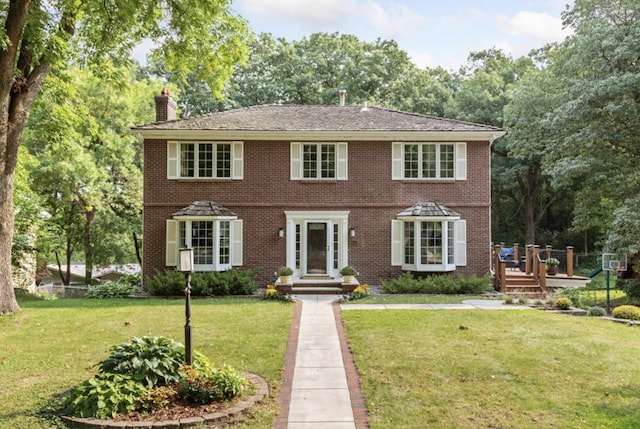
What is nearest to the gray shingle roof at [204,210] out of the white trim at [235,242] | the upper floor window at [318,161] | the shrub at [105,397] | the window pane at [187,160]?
the white trim at [235,242]

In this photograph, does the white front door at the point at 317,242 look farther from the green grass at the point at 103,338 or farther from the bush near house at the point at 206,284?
the green grass at the point at 103,338

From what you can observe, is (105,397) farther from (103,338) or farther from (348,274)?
(348,274)

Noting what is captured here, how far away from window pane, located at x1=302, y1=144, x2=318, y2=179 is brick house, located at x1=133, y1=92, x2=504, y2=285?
0.04 metres

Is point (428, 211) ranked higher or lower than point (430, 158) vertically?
lower

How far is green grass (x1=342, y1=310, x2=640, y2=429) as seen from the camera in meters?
5.96

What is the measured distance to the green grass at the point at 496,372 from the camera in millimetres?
5957

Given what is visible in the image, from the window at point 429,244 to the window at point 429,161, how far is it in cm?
170

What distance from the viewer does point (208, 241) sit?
17.5m

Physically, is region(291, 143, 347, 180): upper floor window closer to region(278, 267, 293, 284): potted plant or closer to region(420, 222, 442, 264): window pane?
region(420, 222, 442, 264): window pane

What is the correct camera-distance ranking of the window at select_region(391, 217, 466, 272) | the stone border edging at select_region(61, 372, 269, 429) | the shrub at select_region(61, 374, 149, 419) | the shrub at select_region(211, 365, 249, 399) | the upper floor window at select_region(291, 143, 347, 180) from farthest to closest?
the upper floor window at select_region(291, 143, 347, 180), the window at select_region(391, 217, 466, 272), the shrub at select_region(211, 365, 249, 399), the shrub at select_region(61, 374, 149, 419), the stone border edging at select_region(61, 372, 269, 429)

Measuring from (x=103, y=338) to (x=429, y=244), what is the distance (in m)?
11.4

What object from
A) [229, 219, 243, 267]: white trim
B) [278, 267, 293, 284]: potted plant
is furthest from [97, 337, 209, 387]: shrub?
[229, 219, 243, 267]: white trim

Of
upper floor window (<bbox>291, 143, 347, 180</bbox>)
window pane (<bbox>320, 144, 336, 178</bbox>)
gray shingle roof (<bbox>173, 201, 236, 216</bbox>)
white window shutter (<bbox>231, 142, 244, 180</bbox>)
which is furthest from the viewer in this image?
window pane (<bbox>320, 144, 336, 178</bbox>)

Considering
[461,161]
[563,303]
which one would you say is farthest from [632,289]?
[461,161]
